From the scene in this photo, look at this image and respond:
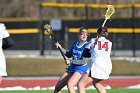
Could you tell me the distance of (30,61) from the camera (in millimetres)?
31422

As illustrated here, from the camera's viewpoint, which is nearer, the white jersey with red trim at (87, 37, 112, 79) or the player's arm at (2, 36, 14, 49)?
the player's arm at (2, 36, 14, 49)

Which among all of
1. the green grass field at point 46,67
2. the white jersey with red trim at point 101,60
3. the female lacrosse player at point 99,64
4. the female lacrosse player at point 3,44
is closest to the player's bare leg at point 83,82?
the female lacrosse player at point 99,64

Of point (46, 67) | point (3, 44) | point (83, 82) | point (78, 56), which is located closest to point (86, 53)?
point (78, 56)

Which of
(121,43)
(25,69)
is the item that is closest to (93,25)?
(121,43)

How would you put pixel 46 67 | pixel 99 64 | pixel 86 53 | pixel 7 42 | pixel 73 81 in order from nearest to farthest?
pixel 7 42, pixel 99 64, pixel 73 81, pixel 86 53, pixel 46 67

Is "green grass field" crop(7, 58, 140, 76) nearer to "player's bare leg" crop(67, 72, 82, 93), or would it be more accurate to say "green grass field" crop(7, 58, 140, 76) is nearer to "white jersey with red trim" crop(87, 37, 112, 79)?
"player's bare leg" crop(67, 72, 82, 93)

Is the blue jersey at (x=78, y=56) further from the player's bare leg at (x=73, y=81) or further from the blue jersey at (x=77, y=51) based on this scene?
the player's bare leg at (x=73, y=81)

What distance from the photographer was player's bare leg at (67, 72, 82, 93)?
13898mm

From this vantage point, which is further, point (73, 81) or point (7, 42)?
point (73, 81)

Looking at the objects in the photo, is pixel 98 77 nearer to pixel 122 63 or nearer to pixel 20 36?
pixel 122 63

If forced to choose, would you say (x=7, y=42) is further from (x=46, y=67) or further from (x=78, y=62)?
(x=46, y=67)

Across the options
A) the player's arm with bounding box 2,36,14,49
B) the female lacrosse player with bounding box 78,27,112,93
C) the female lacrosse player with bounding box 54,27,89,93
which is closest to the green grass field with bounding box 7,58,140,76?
the female lacrosse player with bounding box 54,27,89,93

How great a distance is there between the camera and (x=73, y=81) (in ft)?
45.8

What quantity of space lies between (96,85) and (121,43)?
2336 cm
